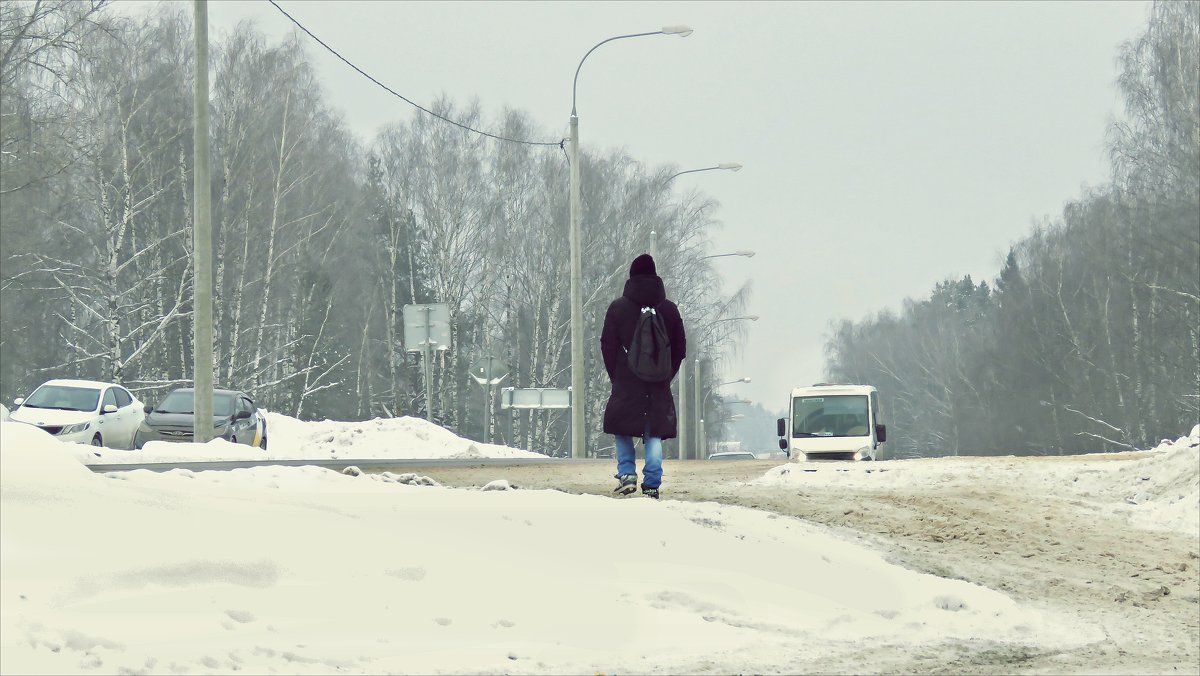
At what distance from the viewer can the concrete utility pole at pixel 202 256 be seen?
824 inches

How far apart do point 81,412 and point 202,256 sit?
7.72 metres

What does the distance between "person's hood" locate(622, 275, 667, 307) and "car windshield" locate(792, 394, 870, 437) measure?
21.7 meters

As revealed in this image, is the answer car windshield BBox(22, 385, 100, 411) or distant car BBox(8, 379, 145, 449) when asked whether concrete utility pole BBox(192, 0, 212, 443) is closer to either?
distant car BBox(8, 379, 145, 449)

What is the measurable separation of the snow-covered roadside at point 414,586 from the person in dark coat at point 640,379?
179cm

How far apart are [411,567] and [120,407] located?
22477 mm

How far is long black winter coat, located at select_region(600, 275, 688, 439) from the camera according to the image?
1249 centimetres

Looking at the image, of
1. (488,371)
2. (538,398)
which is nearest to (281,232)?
(538,398)

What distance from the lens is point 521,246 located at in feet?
201

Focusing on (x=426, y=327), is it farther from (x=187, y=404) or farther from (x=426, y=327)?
(x=187, y=404)

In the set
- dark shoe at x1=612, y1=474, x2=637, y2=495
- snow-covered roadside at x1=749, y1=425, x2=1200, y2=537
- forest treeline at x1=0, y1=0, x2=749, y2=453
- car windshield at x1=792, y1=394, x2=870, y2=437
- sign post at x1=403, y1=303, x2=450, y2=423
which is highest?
forest treeline at x1=0, y1=0, x2=749, y2=453

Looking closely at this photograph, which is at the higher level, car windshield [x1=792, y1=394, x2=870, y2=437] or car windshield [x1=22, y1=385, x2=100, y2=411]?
car windshield [x1=22, y1=385, x2=100, y2=411]

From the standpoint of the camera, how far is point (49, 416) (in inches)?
1056

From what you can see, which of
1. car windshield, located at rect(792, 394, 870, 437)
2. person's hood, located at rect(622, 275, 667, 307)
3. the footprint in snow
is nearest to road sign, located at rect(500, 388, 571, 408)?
car windshield, located at rect(792, 394, 870, 437)

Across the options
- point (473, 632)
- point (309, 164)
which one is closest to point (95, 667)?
point (473, 632)
